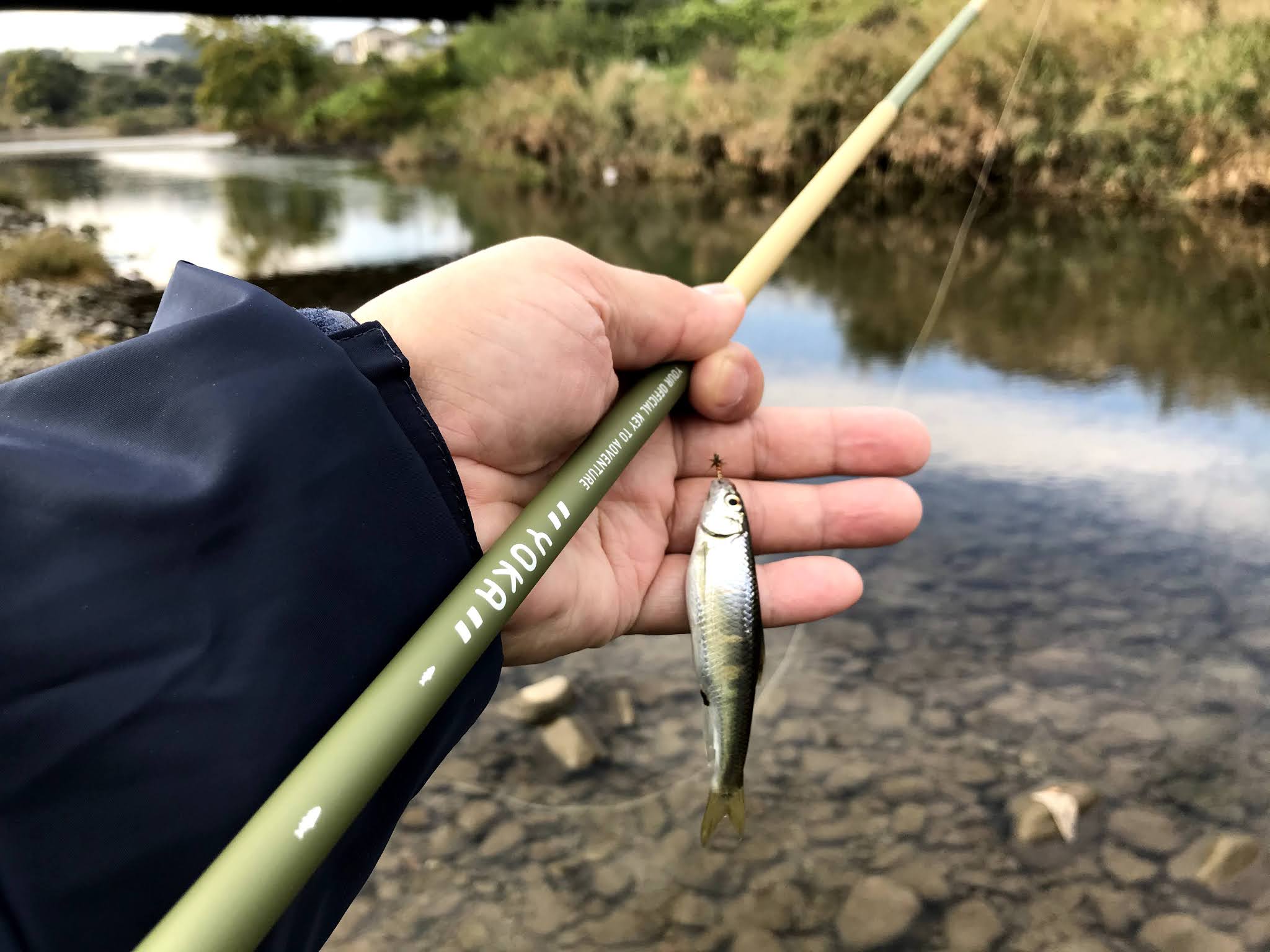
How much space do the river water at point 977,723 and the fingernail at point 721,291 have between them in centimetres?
163

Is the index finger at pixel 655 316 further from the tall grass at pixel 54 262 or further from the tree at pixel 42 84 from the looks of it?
the tree at pixel 42 84

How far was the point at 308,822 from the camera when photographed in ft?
2.90

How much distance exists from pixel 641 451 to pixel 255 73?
1016 inches

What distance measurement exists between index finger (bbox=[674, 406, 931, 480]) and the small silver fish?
0.45 metres

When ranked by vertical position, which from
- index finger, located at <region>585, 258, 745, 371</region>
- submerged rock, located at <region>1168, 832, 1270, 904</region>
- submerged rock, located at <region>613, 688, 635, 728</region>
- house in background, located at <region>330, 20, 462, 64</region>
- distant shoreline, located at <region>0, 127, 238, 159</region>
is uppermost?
house in background, located at <region>330, 20, 462, 64</region>

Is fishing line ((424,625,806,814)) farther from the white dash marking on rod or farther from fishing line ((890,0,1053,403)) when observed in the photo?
fishing line ((890,0,1053,403))

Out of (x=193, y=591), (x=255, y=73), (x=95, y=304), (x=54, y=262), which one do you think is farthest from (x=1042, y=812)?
(x=255, y=73)

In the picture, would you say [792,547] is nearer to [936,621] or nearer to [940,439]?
[936,621]

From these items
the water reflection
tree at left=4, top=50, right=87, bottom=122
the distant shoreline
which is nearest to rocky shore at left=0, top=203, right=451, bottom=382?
the water reflection

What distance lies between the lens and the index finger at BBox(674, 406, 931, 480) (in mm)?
2264

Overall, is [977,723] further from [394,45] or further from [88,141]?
[88,141]

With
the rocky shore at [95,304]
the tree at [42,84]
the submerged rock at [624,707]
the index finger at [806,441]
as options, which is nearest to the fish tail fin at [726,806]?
the index finger at [806,441]


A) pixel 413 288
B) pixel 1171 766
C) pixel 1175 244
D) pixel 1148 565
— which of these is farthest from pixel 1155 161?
pixel 413 288

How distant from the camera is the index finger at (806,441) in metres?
2.26
